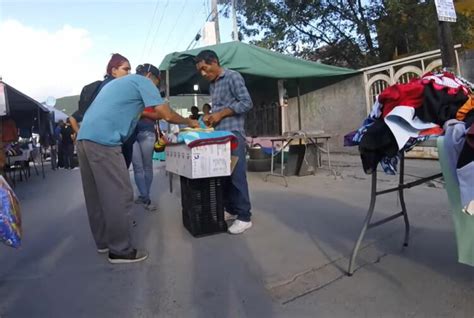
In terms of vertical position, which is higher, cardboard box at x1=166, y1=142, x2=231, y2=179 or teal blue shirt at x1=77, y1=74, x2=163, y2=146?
teal blue shirt at x1=77, y1=74, x2=163, y2=146

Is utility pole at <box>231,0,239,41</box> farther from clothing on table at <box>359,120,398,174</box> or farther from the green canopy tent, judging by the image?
clothing on table at <box>359,120,398,174</box>

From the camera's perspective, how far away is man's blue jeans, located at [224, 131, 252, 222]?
13.6 feet

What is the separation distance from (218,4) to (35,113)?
27.3ft

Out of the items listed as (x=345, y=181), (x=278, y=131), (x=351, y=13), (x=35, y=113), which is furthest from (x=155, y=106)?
(x=351, y=13)

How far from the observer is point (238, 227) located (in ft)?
13.8

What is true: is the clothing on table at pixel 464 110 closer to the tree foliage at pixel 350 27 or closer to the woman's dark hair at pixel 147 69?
the woman's dark hair at pixel 147 69

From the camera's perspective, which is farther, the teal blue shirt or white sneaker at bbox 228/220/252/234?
white sneaker at bbox 228/220/252/234

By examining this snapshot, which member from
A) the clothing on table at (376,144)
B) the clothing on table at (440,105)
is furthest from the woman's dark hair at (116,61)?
the clothing on table at (440,105)

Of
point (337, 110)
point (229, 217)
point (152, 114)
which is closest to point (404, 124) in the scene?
point (152, 114)

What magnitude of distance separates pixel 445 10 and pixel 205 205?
152 inches

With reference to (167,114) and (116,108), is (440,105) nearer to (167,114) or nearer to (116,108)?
(167,114)

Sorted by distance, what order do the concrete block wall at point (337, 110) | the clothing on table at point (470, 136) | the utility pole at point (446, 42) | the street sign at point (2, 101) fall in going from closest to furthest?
the clothing on table at point (470, 136)
the utility pole at point (446, 42)
the street sign at point (2, 101)
the concrete block wall at point (337, 110)

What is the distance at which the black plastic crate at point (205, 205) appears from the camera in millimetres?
4074

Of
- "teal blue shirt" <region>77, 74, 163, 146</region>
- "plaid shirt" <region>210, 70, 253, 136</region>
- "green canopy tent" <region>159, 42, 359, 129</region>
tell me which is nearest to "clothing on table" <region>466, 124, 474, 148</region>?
"teal blue shirt" <region>77, 74, 163, 146</region>
